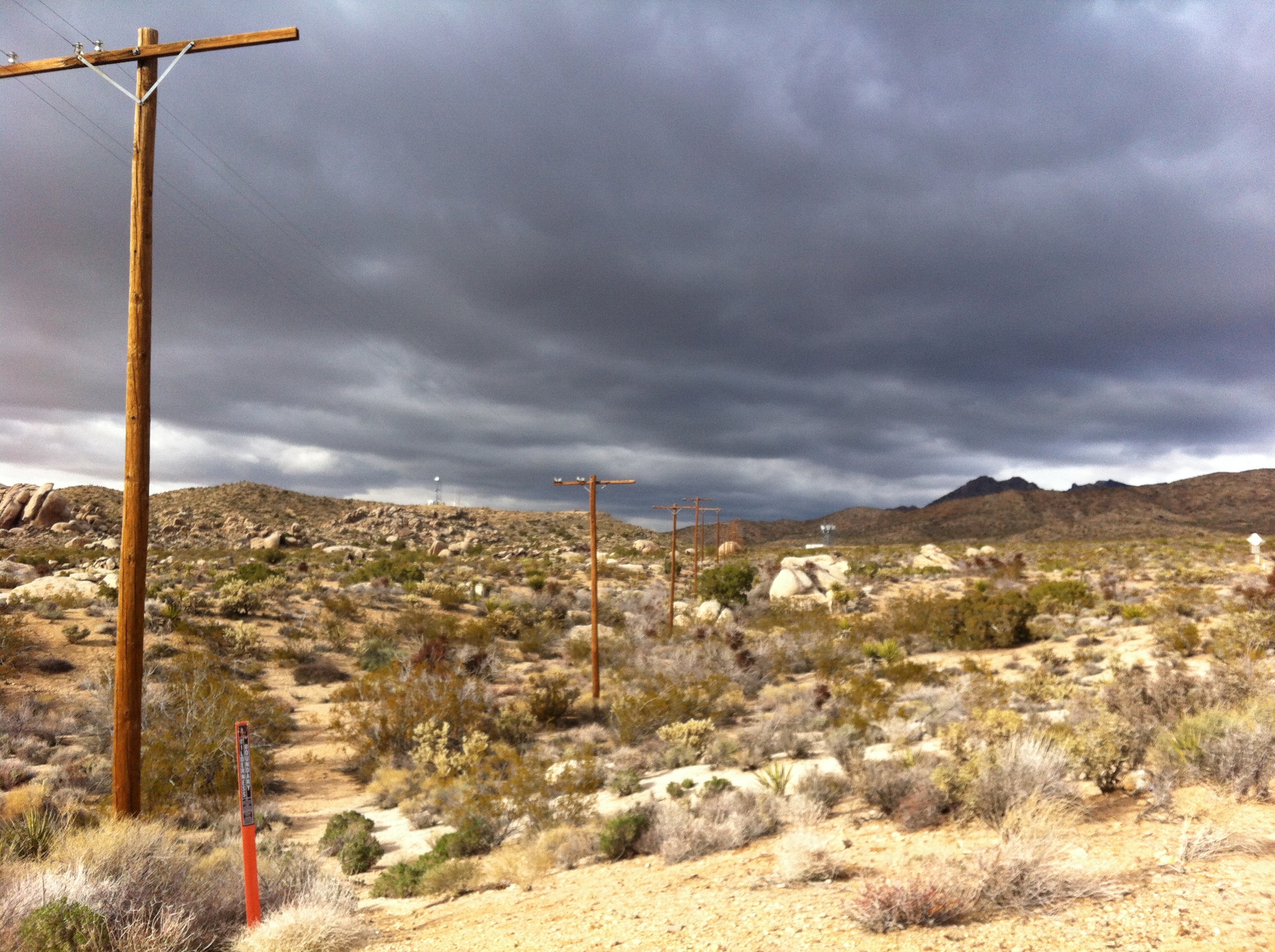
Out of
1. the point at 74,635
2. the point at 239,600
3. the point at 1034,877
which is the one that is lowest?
the point at 1034,877

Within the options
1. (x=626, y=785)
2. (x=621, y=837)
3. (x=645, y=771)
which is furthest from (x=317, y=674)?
(x=621, y=837)

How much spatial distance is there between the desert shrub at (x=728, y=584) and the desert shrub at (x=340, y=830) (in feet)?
98.2

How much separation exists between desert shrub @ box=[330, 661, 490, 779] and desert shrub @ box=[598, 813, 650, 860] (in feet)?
30.2

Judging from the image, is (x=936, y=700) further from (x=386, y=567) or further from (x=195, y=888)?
(x=386, y=567)

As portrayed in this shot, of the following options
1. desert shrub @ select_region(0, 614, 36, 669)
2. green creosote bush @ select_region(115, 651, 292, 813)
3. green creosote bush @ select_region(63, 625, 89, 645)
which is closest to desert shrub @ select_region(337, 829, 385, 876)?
green creosote bush @ select_region(115, 651, 292, 813)

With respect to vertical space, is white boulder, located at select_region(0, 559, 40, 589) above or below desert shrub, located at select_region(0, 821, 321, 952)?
above

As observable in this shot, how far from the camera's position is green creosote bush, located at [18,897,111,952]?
5.74 m

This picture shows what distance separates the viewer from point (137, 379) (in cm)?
898

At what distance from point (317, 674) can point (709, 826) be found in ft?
69.2

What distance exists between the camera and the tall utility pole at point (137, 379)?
28.5 feet

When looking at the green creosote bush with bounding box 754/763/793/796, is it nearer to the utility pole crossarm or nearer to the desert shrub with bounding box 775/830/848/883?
the desert shrub with bounding box 775/830/848/883

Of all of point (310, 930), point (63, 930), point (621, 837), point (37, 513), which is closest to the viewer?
point (63, 930)

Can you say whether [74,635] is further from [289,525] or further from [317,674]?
[289,525]

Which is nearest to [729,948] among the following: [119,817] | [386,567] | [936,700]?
[119,817]
